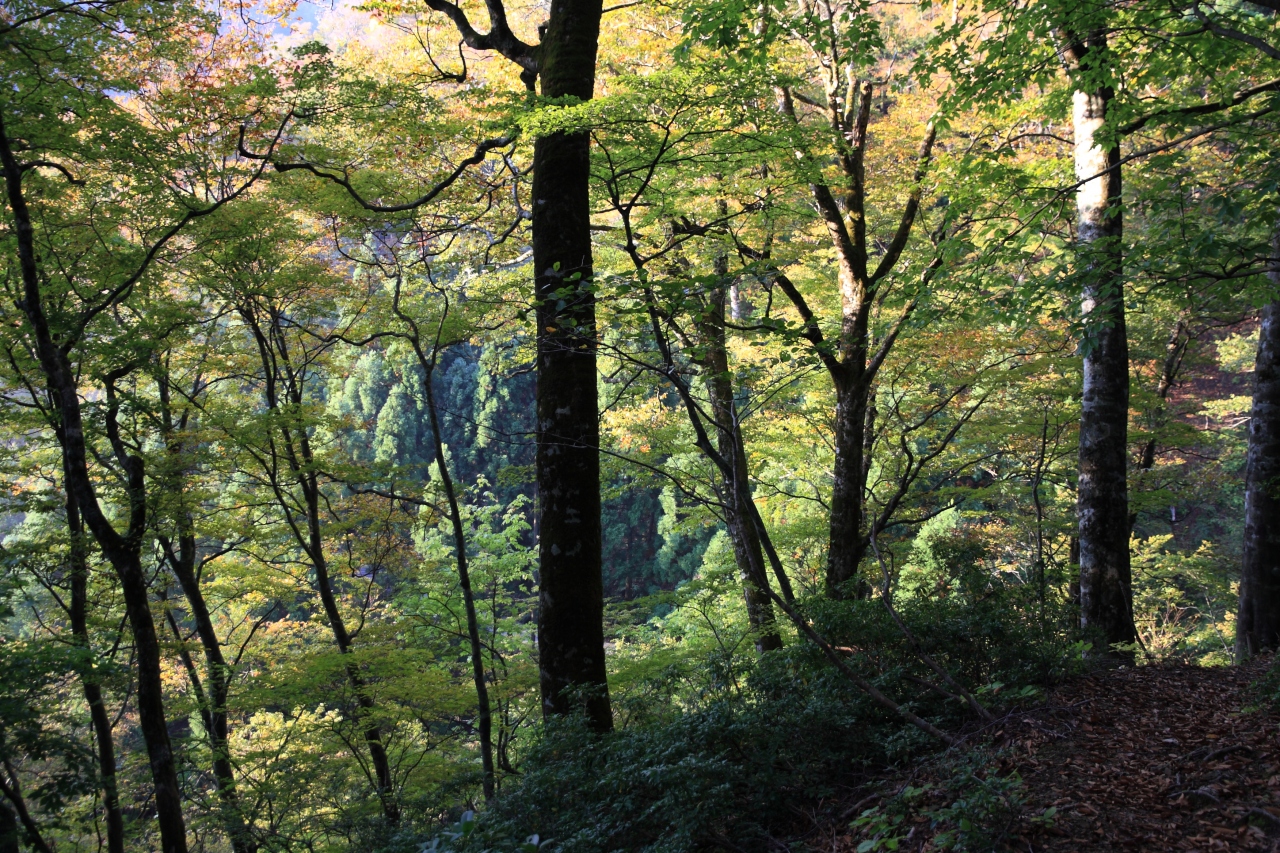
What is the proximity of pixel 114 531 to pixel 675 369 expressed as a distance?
4714 mm

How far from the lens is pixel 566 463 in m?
3.84

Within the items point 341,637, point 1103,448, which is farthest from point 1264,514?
point 341,637

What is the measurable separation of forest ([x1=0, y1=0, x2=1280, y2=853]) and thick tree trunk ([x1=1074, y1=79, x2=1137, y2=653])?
3 cm

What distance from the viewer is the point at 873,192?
9.38 meters

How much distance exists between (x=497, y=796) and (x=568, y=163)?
10.6 feet

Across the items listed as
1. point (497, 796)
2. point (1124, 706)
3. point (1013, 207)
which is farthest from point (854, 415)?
point (497, 796)

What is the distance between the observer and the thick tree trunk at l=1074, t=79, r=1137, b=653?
5113 mm

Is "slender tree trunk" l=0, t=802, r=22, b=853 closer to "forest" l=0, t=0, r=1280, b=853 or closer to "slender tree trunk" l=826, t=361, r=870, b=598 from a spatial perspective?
"forest" l=0, t=0, r=1280, b=853

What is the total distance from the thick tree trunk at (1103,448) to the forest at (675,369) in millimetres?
29

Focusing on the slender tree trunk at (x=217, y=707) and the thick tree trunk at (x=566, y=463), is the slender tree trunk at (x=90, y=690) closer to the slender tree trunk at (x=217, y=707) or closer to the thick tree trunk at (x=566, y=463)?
the slender tree trunk at (x=217, y=707)

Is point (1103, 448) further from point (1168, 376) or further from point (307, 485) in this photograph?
point (307, 485)

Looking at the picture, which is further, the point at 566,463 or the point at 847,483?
the point at 847,483

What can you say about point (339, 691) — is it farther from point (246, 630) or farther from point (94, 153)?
point (246, 630)

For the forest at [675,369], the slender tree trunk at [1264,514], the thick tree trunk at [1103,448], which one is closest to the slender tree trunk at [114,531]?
the forest at [675,369]
